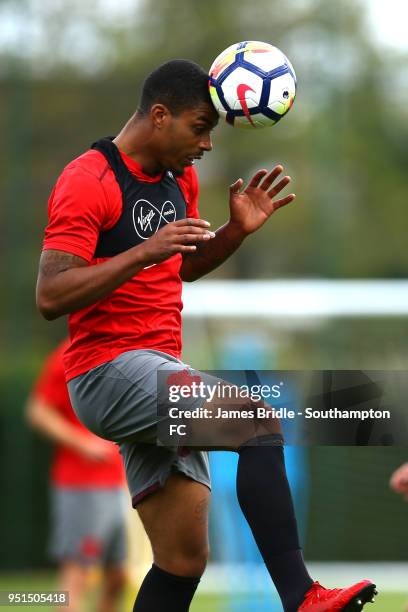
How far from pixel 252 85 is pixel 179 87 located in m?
0.29

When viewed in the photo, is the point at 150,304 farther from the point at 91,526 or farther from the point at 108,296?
the point at 91,526

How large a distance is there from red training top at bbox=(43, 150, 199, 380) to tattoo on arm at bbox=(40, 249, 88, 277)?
0.02m

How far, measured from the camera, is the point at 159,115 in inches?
178

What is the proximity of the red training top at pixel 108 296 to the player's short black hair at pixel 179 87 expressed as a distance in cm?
27

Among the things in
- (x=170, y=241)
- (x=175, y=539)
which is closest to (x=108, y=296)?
(x=170, y=241)

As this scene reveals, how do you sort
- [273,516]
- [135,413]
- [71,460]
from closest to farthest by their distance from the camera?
1. [273,516]
2. [135,413]
3. [71,460]

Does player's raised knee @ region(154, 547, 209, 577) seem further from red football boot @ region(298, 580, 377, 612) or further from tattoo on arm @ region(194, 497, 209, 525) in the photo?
red football boot @ region(298, 580, 377, 612)

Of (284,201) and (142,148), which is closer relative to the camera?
(142,148)

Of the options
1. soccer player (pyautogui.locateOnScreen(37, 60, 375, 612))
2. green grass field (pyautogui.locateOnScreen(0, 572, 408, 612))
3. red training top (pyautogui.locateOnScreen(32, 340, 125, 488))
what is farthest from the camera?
green grass field (pyautogui.locateOnScreen(0, 572, 408, 612))

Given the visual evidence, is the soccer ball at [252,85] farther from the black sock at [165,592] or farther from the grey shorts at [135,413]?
the black sock at [165,592]

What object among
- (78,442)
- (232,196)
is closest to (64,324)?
(78,442)

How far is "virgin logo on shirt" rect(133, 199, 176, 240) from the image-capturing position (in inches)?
175

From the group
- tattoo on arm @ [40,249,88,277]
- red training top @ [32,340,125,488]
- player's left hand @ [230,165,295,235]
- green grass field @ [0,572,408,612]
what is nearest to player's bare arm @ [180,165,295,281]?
player's left hand @ [230,165,295,235]

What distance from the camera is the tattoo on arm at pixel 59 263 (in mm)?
4188
